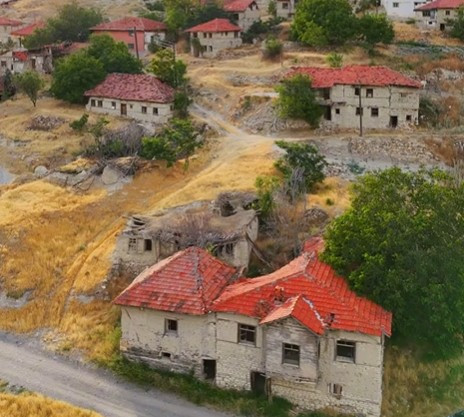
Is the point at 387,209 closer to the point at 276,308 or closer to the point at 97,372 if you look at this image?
the point at 276,308

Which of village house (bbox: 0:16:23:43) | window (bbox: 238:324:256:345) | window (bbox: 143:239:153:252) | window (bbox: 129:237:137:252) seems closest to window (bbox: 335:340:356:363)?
window (bbox: 238:324:256:345)

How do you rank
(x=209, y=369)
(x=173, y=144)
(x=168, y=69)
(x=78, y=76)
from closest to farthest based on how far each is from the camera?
(x=209, y=369)
(x=173, y=144)
(x=168, y=69)
(x=78, y=76)

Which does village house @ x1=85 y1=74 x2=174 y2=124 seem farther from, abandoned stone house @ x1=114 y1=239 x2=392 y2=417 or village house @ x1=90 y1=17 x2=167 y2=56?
abandoned stone house @ x1=114 y1=239 x2=392 y2=417

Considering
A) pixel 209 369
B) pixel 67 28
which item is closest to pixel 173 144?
pixel 209 369

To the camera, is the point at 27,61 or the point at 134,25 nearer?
the point at 27,61

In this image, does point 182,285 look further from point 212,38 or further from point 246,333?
point 212,38

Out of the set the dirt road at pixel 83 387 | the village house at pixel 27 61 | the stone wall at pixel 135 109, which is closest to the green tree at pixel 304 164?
the dirt road at pixel 83 387

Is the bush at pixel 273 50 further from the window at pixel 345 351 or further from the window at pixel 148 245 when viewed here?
the window at pixel 345 351
